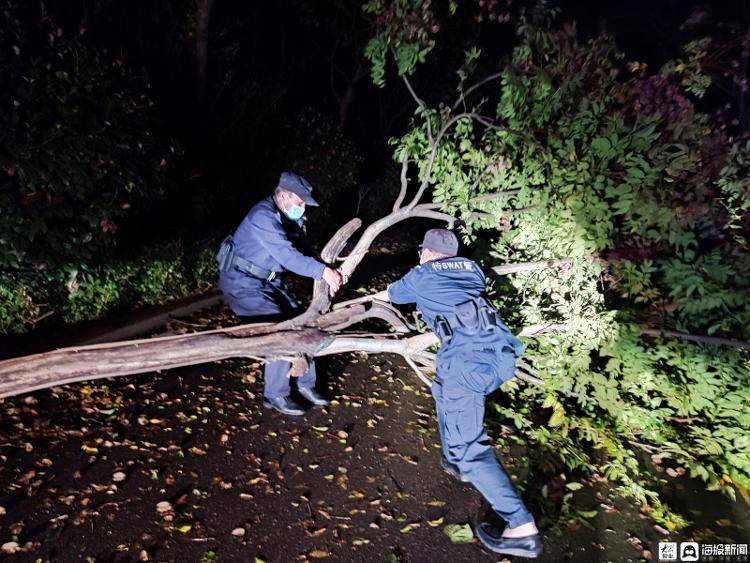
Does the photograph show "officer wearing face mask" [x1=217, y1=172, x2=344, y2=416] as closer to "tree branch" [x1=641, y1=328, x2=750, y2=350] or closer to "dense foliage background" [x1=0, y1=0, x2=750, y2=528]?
"dense foliage background" [x1=0, y1=0, x2=750, y2=528]

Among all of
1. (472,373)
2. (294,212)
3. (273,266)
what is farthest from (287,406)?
(472,373)

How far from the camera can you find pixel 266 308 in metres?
3.96

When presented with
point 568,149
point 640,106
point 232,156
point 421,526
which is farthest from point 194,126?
point 421,526

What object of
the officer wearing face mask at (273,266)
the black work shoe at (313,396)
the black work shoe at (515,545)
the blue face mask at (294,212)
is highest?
the blue face mask at (294,212)

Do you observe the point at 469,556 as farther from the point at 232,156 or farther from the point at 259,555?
the point at 232,156

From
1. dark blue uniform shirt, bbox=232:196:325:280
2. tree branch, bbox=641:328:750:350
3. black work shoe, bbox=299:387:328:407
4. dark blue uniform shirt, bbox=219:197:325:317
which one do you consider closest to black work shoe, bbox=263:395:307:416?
black work shoe, bbox=299:387:328:407

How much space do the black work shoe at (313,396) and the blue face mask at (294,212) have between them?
1.61 meters

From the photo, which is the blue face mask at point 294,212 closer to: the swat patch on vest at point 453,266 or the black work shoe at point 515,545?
the swat patch on vest at point 453,266

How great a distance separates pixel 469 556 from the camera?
2945 mm

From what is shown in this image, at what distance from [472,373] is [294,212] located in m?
2.02

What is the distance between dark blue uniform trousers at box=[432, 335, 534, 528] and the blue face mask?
5.71ft

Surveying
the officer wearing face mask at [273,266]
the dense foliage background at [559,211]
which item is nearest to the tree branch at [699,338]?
the dense foliage background at [559,211]

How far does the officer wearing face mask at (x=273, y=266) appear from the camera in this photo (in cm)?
366

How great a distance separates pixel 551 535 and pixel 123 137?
5289 millimetres
